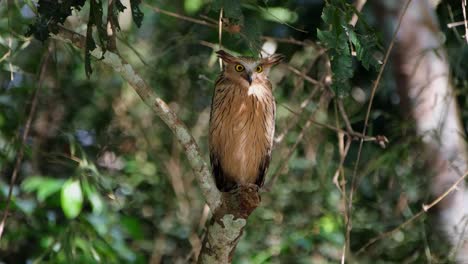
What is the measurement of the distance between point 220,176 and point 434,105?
1.27m

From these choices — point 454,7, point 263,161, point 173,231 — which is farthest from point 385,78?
point 173,231

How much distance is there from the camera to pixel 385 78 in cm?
507

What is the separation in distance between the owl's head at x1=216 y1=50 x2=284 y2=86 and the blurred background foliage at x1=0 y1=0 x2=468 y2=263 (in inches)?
9.0

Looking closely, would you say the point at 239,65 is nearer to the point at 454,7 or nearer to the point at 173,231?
the point at 454,7

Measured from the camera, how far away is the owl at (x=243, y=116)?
418 centimetres

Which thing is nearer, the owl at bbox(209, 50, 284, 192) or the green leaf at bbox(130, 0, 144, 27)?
the green leaf at bbox(130, 0, 144, 27)

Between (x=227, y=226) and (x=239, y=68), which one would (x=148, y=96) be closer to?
(x=227, y=226)

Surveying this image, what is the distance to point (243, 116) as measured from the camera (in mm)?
4184

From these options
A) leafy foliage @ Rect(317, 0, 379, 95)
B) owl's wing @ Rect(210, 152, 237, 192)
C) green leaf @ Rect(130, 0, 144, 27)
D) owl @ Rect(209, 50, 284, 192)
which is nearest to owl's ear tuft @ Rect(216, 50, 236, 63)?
owl @ Rect(209, 50, 284, 192)

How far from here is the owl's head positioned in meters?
4.20

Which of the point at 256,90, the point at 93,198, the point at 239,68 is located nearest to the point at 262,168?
the point at 256,90

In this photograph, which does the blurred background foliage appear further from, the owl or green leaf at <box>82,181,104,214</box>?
the owl

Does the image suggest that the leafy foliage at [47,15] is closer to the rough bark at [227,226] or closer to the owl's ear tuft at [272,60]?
the rough bark at [227,226]

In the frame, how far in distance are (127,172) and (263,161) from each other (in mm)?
1633
